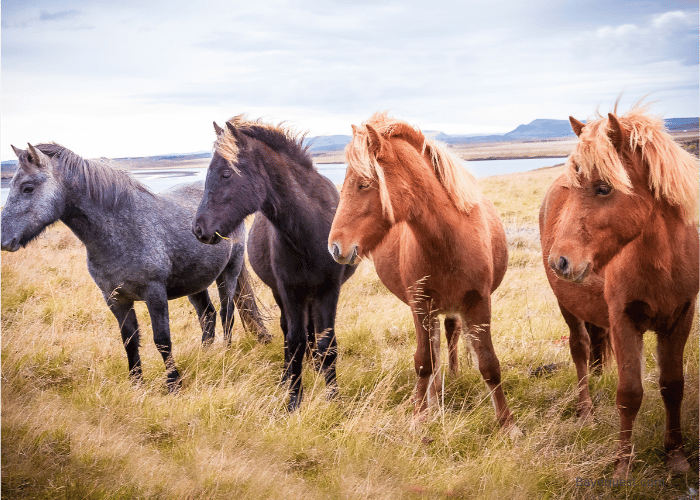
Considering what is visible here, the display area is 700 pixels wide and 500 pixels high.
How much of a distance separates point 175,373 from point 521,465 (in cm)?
313

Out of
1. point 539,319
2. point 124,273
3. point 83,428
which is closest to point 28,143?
point 124,273

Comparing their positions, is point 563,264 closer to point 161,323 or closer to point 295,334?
point 295,334

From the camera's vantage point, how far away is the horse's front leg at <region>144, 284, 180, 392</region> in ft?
15.3

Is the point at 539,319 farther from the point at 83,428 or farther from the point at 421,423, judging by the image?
the point at 83,428

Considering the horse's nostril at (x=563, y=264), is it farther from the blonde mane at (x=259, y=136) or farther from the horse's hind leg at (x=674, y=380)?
the blonde mane at (x=259, y=136)

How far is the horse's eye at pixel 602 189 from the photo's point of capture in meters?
2.81

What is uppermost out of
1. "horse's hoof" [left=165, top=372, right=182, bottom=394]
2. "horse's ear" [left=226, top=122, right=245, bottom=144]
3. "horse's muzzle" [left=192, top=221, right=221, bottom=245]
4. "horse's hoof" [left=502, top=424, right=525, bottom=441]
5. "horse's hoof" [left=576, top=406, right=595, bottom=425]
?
"horse's ear" [left=226, top=122, right=245, bottom=144]

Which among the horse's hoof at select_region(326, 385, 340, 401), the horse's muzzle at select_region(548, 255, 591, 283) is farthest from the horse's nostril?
the horse's hoof at select_region(326, 385, 340, 401)

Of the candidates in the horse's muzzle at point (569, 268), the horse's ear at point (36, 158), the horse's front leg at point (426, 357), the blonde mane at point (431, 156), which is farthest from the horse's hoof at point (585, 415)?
the horse's ear at point (36, 158)

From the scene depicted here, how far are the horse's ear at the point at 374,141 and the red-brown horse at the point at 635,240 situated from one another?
44.6 inches

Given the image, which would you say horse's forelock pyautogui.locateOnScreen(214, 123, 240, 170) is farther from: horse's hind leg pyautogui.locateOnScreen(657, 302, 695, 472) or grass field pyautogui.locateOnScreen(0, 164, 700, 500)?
horse's hind leg pyautogui.locateOnScreen(657, 302, 695, 472)

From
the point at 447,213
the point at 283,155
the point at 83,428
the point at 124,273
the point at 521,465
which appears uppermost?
the point at 283,155

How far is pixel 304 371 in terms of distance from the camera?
4965 mm

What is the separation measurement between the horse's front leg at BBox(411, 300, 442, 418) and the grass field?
0.58 feet
